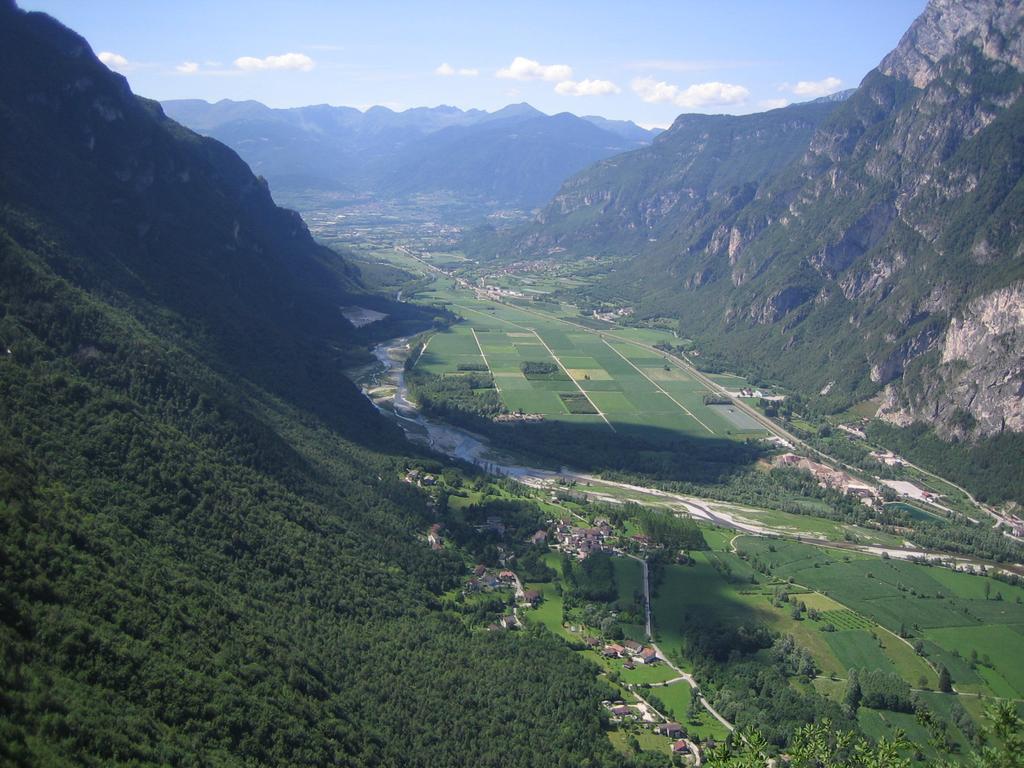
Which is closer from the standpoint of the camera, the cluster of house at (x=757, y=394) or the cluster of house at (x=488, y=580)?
the cluster of house at (x=488, y=580)

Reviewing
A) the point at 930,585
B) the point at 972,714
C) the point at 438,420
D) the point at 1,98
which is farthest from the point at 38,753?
the point at 438,420

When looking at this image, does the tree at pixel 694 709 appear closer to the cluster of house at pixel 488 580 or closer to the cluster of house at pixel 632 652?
the cluster of house at pixel 632 652

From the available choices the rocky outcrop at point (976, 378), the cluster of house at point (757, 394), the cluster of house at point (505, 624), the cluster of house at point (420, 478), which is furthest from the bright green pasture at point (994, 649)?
the cluster of house at point (757, 394)

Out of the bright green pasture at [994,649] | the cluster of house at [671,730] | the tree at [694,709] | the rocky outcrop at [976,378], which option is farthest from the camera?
the rocky outcrop at [976,378]

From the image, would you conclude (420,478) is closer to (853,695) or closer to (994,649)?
(853,695)

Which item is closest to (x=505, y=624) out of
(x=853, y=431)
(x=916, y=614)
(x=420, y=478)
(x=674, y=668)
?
(x=674, y=668)

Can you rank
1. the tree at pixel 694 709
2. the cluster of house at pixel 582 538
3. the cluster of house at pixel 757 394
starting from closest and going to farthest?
the tree at pixel 694 709
the cluster of house at pixel 582 538
the cluster of house at pixel 757 394
